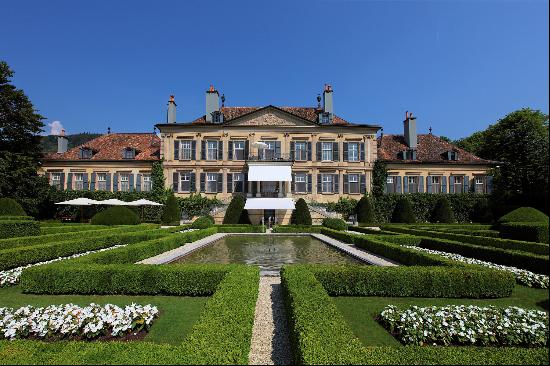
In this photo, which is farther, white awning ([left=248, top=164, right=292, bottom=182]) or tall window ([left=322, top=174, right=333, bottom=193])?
tall window ([left=322, top=174, right=333, bottom=193])

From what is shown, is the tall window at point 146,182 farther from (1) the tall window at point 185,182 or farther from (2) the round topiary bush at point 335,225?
(2) the round topiary bush at point 335,225

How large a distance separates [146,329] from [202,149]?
1119 inches

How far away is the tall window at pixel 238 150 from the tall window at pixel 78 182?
1487cm

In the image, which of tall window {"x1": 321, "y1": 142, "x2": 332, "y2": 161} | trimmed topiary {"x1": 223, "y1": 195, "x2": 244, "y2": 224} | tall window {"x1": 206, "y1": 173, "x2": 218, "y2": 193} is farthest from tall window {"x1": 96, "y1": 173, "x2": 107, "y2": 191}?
tall window {"x1": 321, "y1": 142, "x2": 332, "y2": 161}

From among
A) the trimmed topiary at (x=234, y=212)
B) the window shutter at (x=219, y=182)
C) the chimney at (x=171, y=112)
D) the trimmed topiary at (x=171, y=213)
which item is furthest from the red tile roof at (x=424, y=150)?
the chimney at (x=171, y=112)

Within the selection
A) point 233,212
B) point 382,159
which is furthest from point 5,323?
point 382,159

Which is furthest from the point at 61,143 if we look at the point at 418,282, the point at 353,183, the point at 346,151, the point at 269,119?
the point at 418,282

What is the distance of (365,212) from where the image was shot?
93.8 feet

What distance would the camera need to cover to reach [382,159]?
108 feet

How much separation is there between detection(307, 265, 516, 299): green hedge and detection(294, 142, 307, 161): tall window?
25.4m

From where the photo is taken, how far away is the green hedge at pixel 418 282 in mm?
7328

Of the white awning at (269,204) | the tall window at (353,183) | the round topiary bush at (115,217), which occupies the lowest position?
the round topiary bush at (115,217)

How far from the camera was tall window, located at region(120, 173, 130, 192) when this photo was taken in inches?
1302

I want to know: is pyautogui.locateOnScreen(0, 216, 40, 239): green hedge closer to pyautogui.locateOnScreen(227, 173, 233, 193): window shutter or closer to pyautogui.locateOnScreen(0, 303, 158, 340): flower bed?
pyautogui.locateOnScreen(0, 303, 158, 340): flower bed
